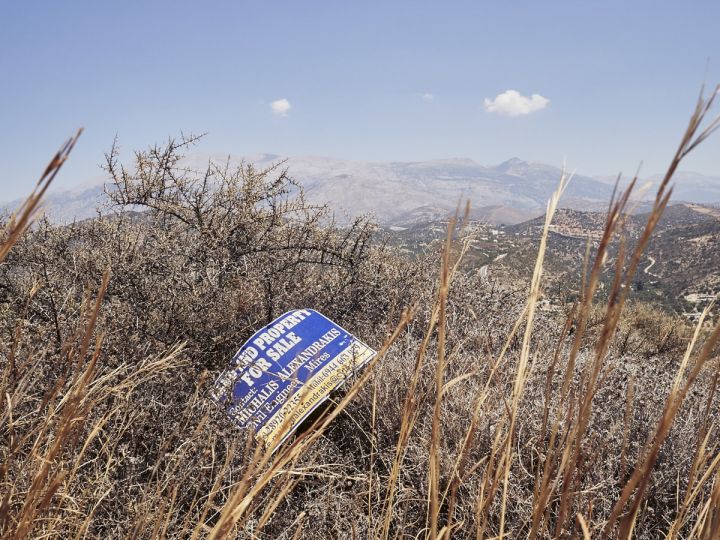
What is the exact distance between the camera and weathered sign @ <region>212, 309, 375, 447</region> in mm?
3020

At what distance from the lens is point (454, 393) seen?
3.05 metres

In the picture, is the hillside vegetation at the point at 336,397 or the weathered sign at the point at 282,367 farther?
the weathered sign at the point at 282,367

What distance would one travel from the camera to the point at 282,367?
137 inches

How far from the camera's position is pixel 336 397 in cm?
355

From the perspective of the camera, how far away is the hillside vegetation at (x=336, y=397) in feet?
2.81

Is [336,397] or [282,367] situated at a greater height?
[282,367]

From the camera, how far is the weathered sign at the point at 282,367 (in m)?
3.02

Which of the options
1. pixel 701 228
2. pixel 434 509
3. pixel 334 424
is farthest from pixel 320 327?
pixel 701 228

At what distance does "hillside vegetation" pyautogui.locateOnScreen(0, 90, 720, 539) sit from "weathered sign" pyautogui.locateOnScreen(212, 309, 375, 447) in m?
0.20

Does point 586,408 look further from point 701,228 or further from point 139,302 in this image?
point 701,228

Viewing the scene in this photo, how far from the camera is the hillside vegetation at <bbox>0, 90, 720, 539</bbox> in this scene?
857mm

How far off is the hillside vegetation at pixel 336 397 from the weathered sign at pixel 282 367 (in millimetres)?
198

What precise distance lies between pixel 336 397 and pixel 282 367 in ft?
1.65

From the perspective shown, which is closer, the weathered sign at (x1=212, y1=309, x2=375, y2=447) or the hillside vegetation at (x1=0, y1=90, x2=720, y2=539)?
the hillside vegetation at (x1=0, y1=90, x2=720, y2=539)
